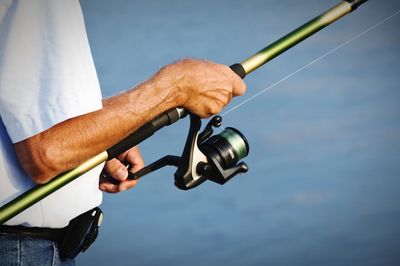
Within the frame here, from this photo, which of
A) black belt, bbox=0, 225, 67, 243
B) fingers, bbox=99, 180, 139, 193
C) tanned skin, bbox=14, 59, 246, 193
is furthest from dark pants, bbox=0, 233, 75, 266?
fingers, bbox=99, 180, 139, 193

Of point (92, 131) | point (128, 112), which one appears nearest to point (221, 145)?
point (128, 112)

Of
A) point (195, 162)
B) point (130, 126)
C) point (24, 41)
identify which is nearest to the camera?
point (24, 41)

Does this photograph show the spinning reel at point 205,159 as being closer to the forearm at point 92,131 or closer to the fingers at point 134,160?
the fingers at point 134,160

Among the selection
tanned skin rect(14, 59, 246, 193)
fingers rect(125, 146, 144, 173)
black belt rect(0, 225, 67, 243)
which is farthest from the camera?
fingers rect(125, 146, 144, 173)

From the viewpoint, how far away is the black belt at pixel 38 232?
85.0 inches

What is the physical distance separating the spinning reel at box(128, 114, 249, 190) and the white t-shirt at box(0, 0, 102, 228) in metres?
0.76

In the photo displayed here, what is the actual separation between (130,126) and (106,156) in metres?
0.17

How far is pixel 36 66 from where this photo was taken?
1.85 meters

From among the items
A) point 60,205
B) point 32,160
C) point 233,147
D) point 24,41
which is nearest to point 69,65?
point 24,41

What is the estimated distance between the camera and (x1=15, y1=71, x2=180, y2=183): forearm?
1.90 m

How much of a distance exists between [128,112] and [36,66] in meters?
0.43

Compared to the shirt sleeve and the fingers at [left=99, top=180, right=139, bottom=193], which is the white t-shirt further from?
the fingers at [left=99, top=180, right=139, bottom=193]

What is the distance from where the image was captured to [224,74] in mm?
2445

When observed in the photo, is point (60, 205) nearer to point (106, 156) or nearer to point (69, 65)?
point (106, 156)
